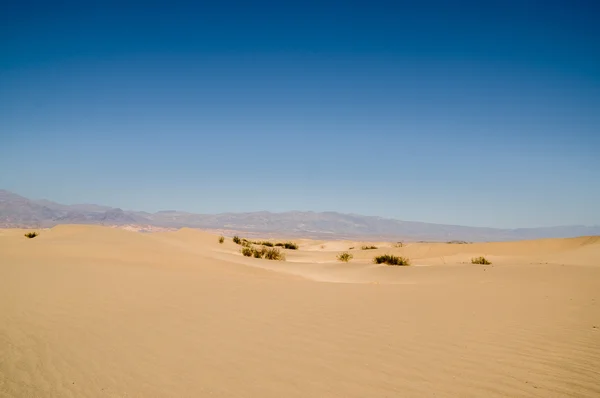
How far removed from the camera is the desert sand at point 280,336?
4.00 m

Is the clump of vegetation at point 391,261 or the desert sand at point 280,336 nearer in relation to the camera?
the desert sand at point 280,336

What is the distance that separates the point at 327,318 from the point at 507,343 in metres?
2.73

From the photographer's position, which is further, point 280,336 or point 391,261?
point 391,261

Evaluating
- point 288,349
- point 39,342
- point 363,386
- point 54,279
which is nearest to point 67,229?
point 54,279

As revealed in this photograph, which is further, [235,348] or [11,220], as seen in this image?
[11,220]

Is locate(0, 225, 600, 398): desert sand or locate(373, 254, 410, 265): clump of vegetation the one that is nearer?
locate(0, 225, 600, 398): desert sand

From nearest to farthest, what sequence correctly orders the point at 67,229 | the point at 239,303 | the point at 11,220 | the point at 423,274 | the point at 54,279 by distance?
the point at 239,303
the point at 54,279
the point at 423,274
the point at 67,229
the point at 11,220

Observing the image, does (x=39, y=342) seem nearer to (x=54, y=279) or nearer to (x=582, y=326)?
(x=54, y=279)

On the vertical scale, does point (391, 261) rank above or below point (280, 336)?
above

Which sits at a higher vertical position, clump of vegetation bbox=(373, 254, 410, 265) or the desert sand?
clump of vegetation bbox=(373, 254, 410, 265)

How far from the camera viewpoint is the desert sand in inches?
157

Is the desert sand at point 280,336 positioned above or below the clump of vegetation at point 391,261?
below

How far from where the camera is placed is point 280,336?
5742mm

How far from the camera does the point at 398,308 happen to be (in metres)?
8.03
